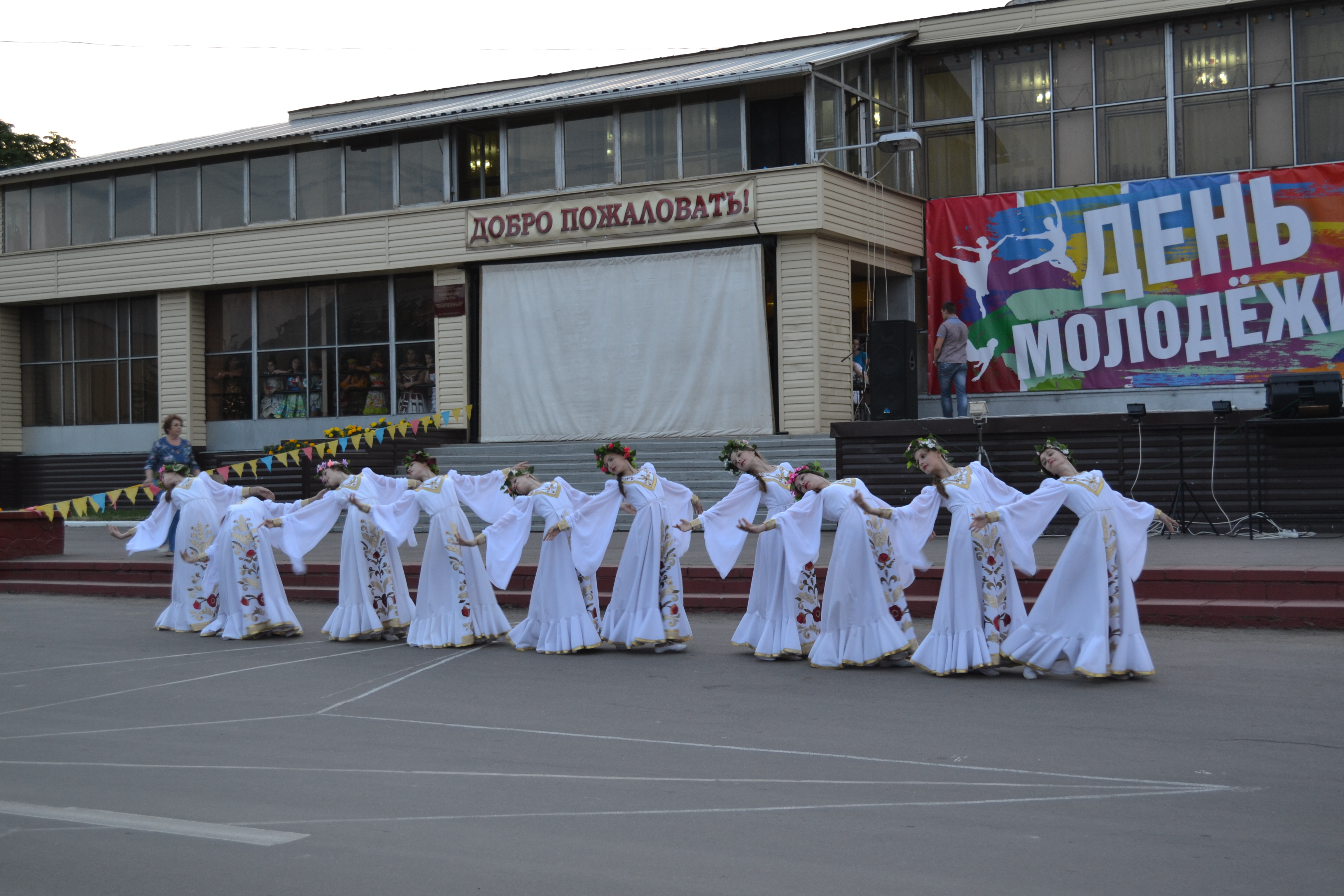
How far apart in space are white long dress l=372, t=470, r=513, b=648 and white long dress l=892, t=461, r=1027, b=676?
413 centimetres

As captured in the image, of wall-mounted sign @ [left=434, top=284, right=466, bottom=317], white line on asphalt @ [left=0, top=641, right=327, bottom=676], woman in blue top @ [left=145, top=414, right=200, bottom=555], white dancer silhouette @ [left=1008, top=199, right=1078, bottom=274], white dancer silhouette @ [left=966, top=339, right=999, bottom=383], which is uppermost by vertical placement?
white dancer silhouette @ [left=1008, top=199, right=1078, bottom=274]

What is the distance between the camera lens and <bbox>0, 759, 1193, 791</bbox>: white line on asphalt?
592 cm

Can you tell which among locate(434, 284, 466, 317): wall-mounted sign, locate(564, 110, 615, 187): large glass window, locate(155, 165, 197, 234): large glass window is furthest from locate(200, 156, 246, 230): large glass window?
locate(564, 110, 615, 187): large glass window

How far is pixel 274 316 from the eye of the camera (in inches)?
1067

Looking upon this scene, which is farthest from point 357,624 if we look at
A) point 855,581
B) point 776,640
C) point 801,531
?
point 855,581

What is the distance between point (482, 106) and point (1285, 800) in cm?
2107

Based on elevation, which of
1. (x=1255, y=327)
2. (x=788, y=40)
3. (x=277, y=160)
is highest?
(x=788, y=40)

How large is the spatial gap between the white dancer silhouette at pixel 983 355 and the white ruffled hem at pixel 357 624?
47.7 ft

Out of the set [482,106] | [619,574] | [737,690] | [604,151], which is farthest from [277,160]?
[737,690]

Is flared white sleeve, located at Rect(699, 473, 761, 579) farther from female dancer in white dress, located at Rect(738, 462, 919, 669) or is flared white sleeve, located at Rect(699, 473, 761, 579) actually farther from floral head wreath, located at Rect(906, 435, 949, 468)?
floral head wreath, located at Rect(906, 435, 949, 468)

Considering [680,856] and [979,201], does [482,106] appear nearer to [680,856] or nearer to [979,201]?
[979,201]

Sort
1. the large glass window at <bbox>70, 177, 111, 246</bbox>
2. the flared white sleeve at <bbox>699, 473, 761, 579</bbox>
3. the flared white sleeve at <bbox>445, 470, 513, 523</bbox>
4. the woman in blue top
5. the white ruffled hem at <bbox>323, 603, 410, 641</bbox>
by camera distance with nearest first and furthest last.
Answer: the flared white sleeve at <bbox>699, 473, 761, 579</bbox> < the flared white sleeve at <bbox>445, 470, 513, 523</bbox> < the white ruffled hem at <bbox>323, 603, 410, 641</bbox> < the woman in blue top < the large glass window at <bbox>70, 177, 111, 246</bbox>

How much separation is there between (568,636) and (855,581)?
105 inches

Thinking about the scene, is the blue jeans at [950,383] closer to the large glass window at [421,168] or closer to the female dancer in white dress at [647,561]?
the female dancer in white dress at [647,561]
